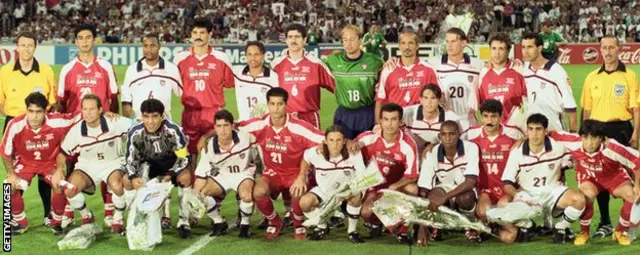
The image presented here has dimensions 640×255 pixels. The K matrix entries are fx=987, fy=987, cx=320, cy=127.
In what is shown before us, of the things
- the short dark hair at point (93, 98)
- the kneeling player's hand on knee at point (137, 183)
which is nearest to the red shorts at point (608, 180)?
the kneeling player's hand on knee at point (137, 183)

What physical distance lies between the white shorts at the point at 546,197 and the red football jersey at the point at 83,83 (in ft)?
12.8

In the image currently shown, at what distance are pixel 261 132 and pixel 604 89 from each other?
9.96ft

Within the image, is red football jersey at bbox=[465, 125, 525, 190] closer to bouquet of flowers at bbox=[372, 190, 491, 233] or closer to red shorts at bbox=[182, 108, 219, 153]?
bouquet of flowers at bbox=[372, 190, 491, 233]

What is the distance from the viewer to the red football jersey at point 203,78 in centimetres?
927

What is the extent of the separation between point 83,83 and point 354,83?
2514 millimetres

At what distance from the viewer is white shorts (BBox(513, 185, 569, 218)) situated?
7852mm

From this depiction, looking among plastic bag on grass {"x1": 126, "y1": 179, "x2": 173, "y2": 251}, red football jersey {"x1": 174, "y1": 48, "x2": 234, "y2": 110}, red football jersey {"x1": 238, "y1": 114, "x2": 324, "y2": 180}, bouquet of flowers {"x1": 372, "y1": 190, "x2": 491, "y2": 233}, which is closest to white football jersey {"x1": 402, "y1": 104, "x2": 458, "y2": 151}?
red football jersey {"x1": 238, "y1": 114, "x2": 324, "y2": 180}

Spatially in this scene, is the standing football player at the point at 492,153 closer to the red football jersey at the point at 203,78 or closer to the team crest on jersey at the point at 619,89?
the team crest on jersey at the point at 619,89

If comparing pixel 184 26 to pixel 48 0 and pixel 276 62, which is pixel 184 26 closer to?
pixel 48 0

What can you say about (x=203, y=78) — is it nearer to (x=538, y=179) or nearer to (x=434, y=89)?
(x=434, y=89)

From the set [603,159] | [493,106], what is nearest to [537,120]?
[493,106]

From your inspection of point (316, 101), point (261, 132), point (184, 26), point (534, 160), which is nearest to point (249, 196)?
point (261, 132)

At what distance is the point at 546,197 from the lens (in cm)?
788

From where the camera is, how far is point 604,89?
8688mm
